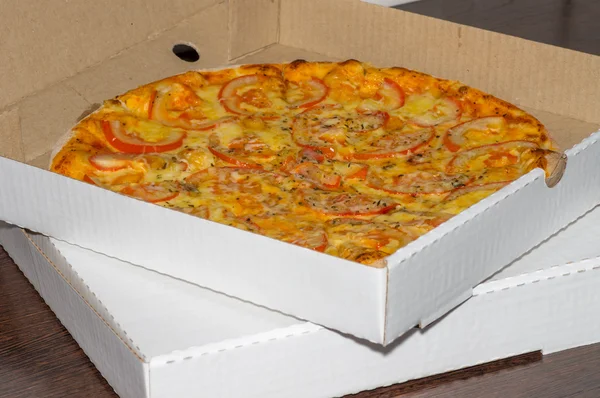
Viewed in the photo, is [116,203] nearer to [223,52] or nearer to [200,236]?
[200,236]

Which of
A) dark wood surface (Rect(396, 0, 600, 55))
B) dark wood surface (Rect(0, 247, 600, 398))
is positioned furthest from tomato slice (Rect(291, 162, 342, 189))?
dark wood surface (Rect(396, 0, 600, 55))

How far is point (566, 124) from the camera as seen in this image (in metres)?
1.82

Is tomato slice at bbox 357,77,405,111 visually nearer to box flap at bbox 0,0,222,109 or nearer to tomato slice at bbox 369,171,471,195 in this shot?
tomato slice at bbox 369,171,471,195

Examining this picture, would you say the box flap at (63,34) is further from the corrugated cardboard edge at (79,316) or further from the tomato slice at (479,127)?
the tomato slice at (479,127)

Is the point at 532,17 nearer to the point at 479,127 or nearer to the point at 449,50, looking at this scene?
the point at 449,50

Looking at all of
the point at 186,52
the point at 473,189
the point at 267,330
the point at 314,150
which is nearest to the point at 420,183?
the point at 473,189

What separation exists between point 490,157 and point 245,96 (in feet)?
1.37

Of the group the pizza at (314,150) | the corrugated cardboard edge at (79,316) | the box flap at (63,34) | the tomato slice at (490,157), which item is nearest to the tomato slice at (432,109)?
the pizza at (314,150)

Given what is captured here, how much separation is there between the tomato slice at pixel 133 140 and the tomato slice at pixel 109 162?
6 cm

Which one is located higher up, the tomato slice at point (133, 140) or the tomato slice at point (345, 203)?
the tomato slice at point (345, 203)

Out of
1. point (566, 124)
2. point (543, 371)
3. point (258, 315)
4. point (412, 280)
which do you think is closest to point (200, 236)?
point (258, 315)

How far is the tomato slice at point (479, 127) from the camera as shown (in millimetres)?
1758

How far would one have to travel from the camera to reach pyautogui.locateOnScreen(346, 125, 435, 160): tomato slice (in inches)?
67.6

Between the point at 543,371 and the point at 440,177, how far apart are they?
333 millimetres
